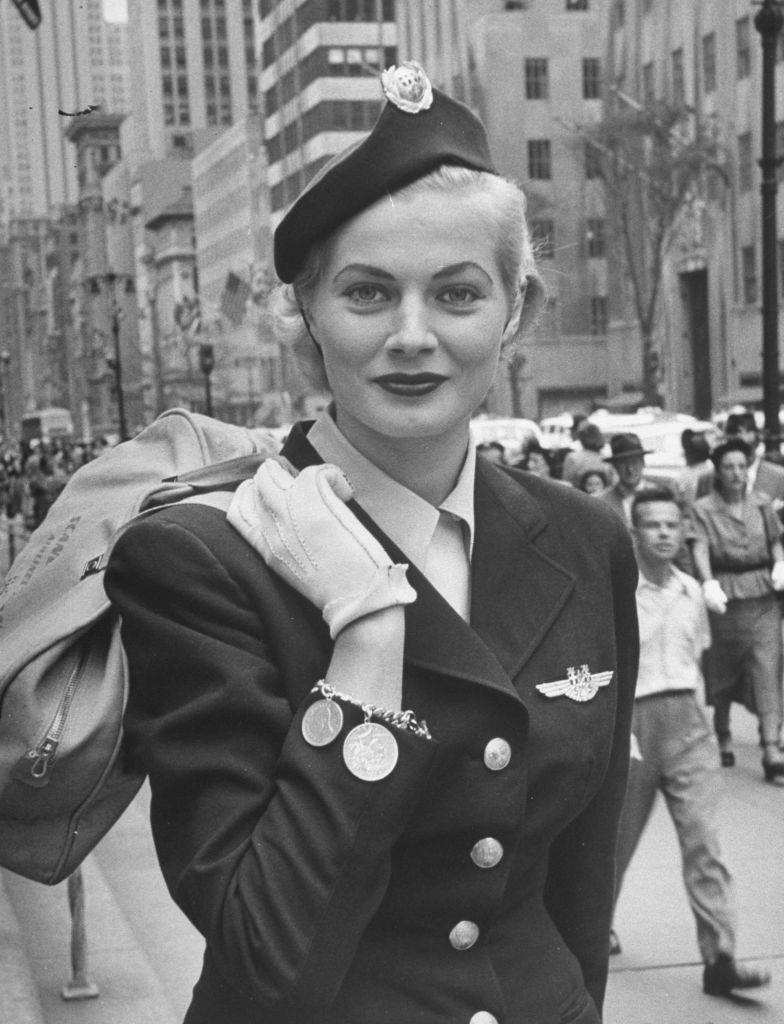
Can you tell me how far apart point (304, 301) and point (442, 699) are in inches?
20.1

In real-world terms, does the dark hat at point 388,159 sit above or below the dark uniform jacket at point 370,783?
above

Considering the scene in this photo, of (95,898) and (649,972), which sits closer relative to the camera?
(649,972)

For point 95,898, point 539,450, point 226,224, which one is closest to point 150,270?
point 226,224

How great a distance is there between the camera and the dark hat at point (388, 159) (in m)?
2.08

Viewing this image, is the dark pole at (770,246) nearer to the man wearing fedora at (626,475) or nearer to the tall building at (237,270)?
the man wearing fedora at (626,475)

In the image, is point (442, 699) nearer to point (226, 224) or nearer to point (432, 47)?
point (432, 47)

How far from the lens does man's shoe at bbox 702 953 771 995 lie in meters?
6.41

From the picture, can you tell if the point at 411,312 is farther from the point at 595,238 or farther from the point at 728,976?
the point at 595,238

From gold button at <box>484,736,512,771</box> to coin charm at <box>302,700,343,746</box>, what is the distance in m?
0.21

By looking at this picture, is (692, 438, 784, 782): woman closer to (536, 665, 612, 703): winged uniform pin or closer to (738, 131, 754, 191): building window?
(536, 665, 612, 703): winged uniform pin

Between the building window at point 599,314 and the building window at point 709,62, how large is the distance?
16.6m

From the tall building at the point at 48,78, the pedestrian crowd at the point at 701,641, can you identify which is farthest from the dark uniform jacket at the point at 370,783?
the pedestrian crowd at the point at 701,641

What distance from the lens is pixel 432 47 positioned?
76625 millimetres

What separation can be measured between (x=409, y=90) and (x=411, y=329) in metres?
0.30
